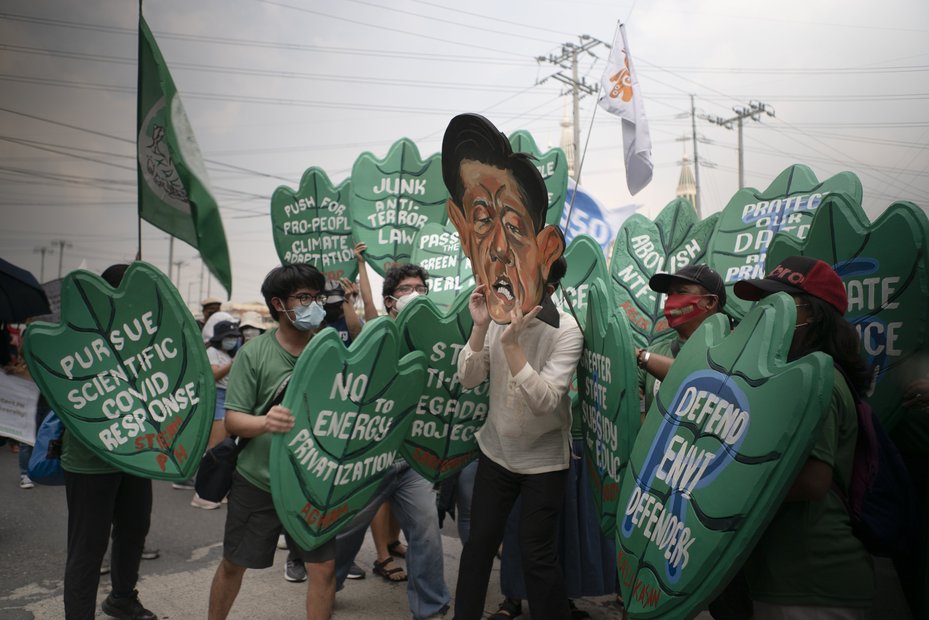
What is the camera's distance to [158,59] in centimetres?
302

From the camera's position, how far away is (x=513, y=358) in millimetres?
2441

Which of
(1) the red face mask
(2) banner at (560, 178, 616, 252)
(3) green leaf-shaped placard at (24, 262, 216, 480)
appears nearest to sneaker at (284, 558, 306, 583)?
(3) green leaf-shaped placard at (24, 262, 216, 480)

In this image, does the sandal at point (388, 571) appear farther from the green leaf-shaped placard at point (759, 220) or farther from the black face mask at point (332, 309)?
the green leaf-shaped placard at point (759, 220)

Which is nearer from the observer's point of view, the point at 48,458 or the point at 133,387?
the point at 133,387

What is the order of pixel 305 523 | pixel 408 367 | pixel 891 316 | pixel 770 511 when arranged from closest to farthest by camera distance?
pixel 770 511, pixel 891 316, pixel 305 523, pixel 408 367

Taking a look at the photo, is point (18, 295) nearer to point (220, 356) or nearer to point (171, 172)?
point (171, 172)

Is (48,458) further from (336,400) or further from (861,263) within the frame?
(861,263)

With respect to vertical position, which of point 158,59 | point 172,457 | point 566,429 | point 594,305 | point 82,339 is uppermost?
point 158,59

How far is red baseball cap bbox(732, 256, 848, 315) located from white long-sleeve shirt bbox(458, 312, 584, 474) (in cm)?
77

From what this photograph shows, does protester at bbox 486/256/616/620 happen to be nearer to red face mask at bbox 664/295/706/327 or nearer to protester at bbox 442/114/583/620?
protester at bbox 442/114/583/620

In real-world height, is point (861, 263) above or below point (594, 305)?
above

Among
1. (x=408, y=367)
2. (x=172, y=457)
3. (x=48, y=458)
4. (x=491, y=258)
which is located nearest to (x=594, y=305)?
(x=491, y=258)

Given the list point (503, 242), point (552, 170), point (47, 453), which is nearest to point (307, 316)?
point (503, 242)

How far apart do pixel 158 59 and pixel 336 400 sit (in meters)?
1.74
